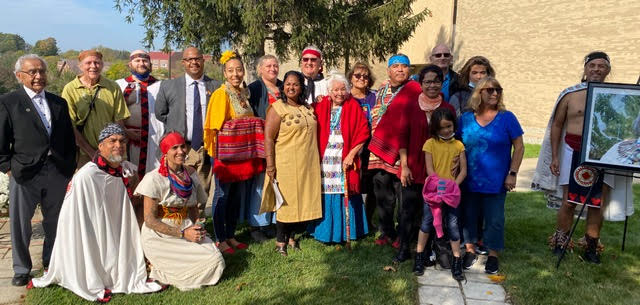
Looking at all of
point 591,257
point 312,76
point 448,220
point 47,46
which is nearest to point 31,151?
point 312,76

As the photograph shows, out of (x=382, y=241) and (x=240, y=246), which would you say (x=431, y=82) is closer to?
(x=382, y=241)

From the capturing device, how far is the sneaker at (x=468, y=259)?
4260mm

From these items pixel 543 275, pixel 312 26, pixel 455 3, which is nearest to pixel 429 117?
pixel 543 275

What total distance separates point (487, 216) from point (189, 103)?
315 cm

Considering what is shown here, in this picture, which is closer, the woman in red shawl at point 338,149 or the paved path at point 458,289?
the paved path at point 458,289

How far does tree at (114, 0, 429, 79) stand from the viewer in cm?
1240

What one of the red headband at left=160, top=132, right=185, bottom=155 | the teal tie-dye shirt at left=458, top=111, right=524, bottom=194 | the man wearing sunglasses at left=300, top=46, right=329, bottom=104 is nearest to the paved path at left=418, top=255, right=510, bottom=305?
the teal tie-dye shirt at left=458, top=111, right=524, bottom=194

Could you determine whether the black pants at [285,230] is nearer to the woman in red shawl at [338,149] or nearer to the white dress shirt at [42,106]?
the woman in red shawl at [338,149]

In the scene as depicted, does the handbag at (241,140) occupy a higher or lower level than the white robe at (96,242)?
higher

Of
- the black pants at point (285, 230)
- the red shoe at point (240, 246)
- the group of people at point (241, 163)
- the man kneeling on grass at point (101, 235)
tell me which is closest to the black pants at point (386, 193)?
the group of people at point (241, 163)

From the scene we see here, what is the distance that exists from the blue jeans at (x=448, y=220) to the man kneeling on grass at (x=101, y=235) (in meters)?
2.35

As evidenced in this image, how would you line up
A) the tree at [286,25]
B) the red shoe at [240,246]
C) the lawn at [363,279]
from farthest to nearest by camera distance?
the tree at [286,25] < the red shoe at [240,246] < the lawn at [363,279]

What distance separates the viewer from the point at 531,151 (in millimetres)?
13906

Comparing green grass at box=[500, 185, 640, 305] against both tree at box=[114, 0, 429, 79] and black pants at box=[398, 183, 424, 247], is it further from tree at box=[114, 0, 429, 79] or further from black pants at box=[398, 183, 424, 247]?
tree at box=[114, 0, 429, 79]
